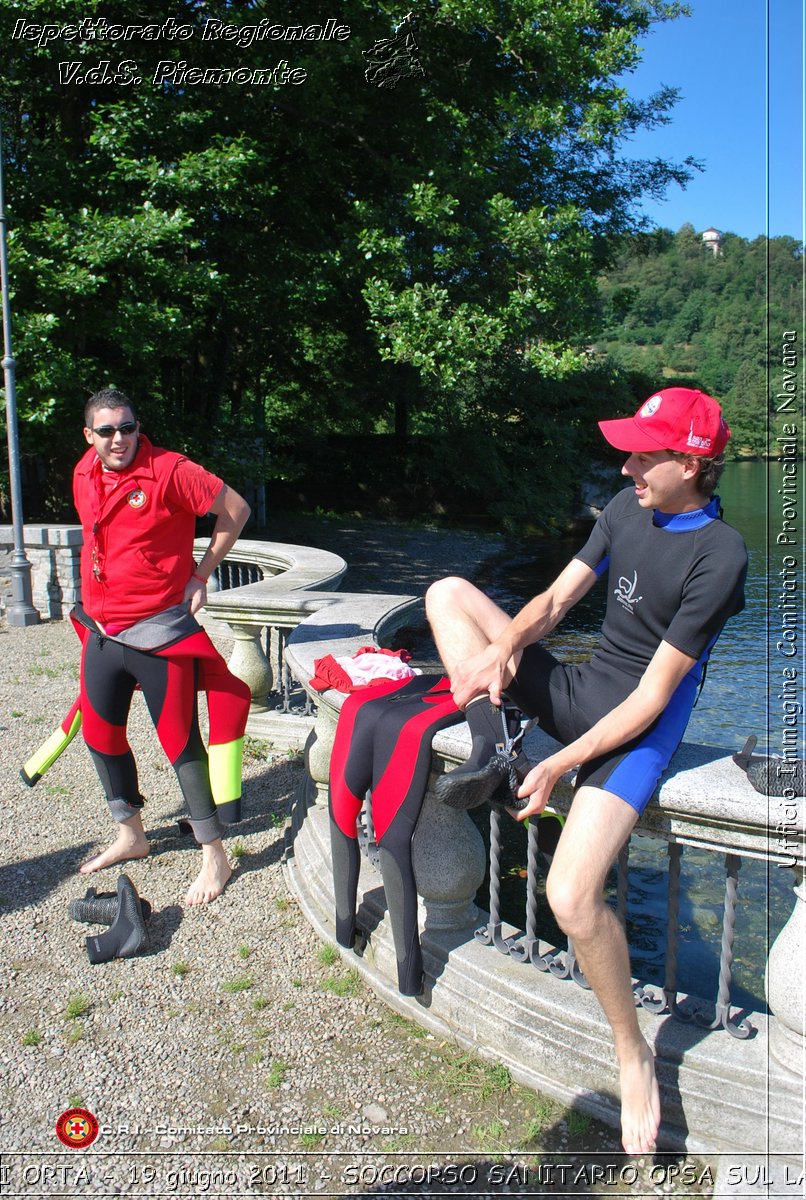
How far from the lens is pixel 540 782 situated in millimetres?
2629

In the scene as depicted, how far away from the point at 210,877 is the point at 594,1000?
1881mm

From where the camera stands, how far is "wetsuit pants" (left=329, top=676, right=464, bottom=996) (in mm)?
2982

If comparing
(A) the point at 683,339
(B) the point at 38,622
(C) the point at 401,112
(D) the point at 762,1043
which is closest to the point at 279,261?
(C) the point at 401,112

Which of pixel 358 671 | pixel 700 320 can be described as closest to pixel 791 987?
pixel 358 671

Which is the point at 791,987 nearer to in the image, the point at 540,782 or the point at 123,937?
the point at 540,782

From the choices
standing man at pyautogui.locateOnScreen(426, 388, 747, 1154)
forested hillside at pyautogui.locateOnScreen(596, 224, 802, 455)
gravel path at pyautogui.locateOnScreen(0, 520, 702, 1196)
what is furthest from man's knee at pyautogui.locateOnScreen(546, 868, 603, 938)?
forested hillside at pyautogui.locateOnScreen(596, 224, 802, 455)

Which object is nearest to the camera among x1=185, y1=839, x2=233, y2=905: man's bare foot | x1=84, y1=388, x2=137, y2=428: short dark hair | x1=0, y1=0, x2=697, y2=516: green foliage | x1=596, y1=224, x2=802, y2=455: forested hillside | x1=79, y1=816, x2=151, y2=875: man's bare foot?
x1=84, y1=388, x2=137, y2=428: short dark hair

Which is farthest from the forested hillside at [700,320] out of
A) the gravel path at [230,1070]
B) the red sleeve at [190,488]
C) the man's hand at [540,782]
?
the gravel path at [230,1070]

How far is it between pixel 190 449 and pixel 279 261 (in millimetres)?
3080

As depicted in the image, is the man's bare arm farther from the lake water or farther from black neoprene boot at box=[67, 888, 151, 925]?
the lake water

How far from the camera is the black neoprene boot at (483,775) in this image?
107 inches

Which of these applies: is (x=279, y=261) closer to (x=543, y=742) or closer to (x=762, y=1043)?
(x=543, y=742)

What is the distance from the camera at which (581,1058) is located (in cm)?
264

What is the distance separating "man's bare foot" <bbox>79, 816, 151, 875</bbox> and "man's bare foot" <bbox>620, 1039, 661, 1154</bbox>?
102 inches
